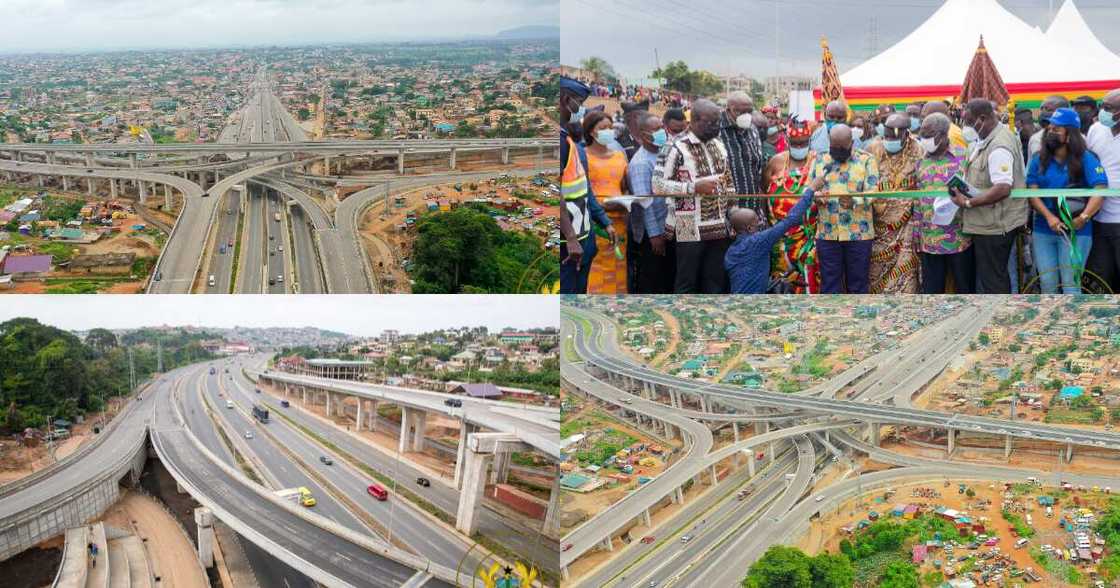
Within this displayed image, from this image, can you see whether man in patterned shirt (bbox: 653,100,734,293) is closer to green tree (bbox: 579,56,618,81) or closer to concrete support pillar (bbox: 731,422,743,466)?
green tree (bbox: 579,56,618,81)

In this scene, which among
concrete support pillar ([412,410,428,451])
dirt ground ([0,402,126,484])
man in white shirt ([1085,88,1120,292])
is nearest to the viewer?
man in white shirt ([1085,88,1120,292])

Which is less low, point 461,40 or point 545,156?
point 461,40

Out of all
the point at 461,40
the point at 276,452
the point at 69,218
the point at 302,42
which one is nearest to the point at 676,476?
the point at 276,452

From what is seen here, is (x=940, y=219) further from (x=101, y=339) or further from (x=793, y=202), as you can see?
(x=101, y=339)

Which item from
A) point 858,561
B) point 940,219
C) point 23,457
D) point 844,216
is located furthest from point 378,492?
point 940,219

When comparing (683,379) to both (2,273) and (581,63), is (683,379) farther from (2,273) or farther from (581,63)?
(2,273)

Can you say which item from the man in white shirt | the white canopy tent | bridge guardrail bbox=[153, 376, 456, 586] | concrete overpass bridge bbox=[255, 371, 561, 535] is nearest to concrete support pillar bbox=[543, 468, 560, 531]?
concrete overpass bridge bbox=[255, 371, 561, 535]
